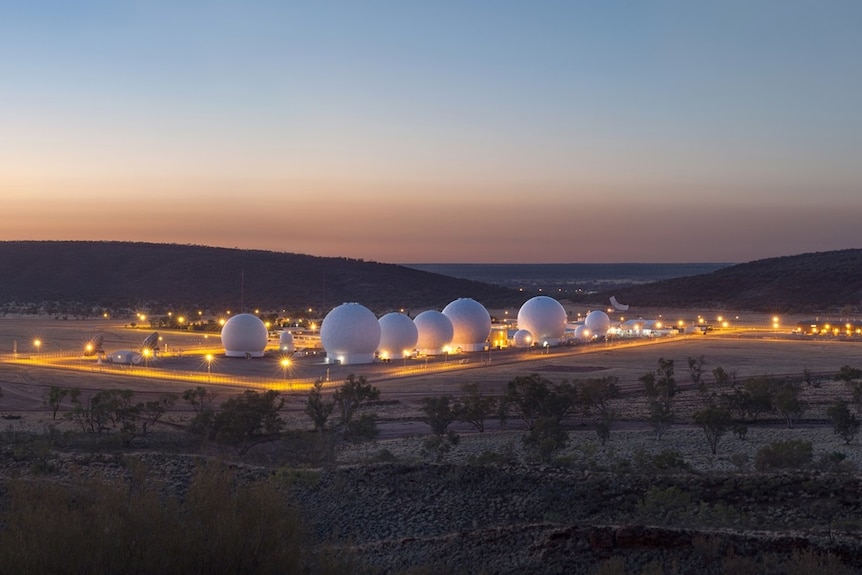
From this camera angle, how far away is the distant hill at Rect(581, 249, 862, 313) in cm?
8806

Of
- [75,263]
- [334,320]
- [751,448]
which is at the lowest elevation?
[751,448]

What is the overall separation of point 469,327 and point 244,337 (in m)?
11.9

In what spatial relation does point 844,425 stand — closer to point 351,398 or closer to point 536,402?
point 536,402

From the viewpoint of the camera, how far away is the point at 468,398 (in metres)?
25.8

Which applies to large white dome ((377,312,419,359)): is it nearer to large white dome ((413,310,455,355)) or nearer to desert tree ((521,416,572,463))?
large white dome ((413,310,455,355))

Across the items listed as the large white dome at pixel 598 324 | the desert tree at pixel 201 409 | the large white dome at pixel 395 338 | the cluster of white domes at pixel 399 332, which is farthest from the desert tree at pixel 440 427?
the large white dome at pixel 598 324

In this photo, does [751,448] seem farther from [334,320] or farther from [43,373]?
[43,373]

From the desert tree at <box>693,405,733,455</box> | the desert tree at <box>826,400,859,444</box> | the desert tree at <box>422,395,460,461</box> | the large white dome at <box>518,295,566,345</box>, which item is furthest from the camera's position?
the large white dome at <box>518,295,566,345</box>

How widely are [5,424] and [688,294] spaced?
85.1 meters

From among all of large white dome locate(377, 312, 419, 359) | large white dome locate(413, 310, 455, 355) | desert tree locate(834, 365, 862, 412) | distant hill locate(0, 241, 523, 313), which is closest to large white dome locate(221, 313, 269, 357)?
large white dome locate(377, 312, 419, 359)

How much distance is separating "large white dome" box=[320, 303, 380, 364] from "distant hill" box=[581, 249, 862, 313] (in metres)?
53.5

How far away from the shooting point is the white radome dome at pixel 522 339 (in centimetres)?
5088

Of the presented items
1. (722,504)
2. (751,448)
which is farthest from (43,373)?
(722,504)

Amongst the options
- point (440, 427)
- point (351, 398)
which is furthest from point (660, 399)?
point (351, 398)
